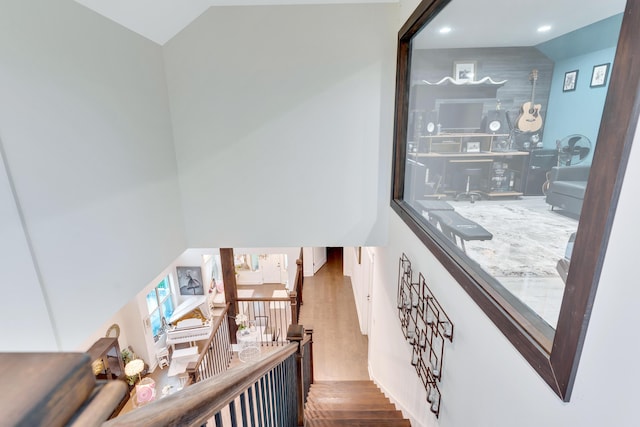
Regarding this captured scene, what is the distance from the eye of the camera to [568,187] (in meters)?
1.23

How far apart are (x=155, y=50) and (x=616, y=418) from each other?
12.2 ft

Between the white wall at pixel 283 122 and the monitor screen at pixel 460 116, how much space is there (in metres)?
0.60

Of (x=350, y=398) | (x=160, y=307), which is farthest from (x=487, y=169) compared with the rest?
(x=160, y=307)

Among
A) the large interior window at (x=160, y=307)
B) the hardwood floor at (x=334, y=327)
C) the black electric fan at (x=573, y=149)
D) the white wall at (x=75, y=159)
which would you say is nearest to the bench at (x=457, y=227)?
the black electric fan at (x=573, y=149)

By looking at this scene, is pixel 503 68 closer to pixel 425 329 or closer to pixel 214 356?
pixel 425 329

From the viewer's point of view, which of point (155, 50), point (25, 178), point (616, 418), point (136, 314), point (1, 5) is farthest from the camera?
point (136, 314)

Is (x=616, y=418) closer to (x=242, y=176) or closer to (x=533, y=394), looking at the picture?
(x=533, y=394)

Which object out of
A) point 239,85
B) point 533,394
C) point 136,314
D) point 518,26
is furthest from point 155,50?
point 136,314

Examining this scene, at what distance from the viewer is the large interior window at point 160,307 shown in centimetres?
766

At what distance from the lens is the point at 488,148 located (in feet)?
7.69

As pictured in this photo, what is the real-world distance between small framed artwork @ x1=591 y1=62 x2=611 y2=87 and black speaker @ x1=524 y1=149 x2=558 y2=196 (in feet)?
1.33

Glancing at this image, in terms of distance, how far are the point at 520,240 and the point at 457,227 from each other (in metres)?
0.41

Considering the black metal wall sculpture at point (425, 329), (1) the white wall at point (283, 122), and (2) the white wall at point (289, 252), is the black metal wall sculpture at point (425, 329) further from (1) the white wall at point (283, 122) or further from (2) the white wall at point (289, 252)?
(2) the white wall at point (289, 252)

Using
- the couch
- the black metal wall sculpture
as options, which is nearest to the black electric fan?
the couch
